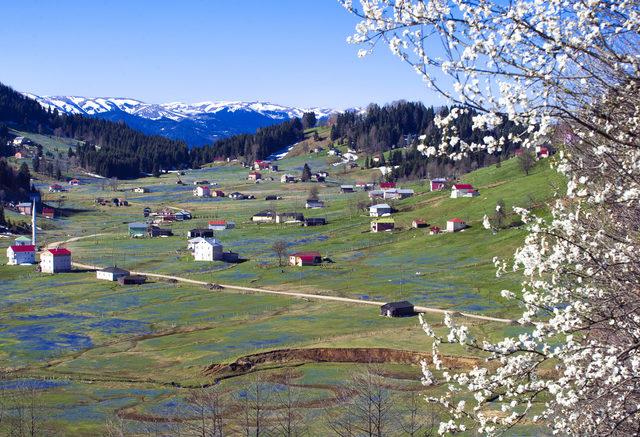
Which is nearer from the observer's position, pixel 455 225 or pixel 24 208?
pixel 455 225

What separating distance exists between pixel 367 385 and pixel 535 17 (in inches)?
1606

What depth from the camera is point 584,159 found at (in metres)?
13.0

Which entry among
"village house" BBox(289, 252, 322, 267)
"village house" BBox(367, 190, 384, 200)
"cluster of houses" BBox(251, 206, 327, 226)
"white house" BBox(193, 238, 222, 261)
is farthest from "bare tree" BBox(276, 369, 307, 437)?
"village house" BBox(367, 190, 384, 200)

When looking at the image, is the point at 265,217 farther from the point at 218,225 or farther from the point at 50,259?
the point at 50,259

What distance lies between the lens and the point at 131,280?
10325cm

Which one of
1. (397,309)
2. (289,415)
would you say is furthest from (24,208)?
(289,415)

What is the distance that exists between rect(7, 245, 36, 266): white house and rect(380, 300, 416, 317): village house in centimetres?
6659

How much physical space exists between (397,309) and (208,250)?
50.0 metres

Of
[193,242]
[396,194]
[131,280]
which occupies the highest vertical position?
[396,194]

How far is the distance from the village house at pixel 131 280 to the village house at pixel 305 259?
22572mm

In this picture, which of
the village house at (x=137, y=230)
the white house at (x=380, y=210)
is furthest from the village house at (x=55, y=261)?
the white house at (x=380, y=210)

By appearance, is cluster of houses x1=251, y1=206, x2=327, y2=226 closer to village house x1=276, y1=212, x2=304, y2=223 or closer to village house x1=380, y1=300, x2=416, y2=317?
village house x1=276, y1=212, x2=304, y2=223

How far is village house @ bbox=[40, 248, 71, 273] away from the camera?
373 feet

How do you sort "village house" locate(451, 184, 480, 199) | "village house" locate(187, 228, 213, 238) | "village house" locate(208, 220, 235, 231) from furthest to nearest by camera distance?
"village house" locate(451, 184, 480, 199)
"village house" locate(208, 220, 235, 231)
"village house" locate(187, 228, 213, 238)
